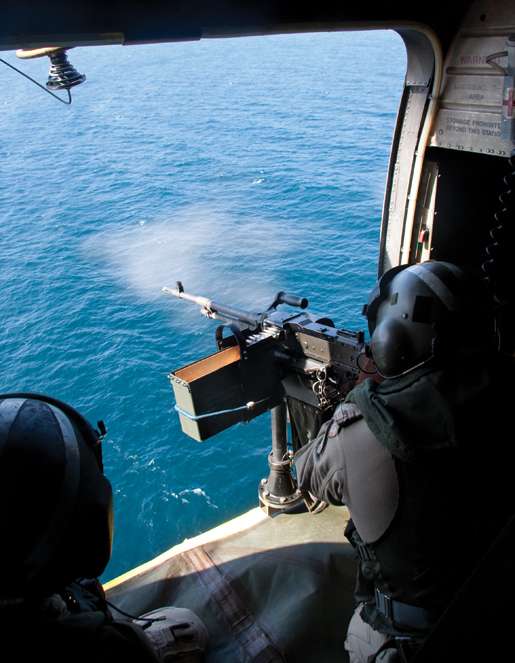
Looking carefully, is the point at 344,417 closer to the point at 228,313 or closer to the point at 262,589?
the point at 262,589

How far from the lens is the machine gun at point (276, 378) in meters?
4.14

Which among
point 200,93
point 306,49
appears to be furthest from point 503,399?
point 306,49

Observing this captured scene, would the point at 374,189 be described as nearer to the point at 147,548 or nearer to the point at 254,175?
the point at 254,175

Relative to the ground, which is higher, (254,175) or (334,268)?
(254,175)

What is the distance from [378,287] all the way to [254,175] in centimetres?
2771

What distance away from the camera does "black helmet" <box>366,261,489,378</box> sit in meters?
2.25

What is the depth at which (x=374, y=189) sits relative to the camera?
24375 mm

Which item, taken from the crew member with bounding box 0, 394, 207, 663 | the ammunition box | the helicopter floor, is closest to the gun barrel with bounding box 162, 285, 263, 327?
the ammunition box

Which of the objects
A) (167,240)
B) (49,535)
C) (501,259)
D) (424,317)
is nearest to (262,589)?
(424,317)

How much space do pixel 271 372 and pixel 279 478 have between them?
3.02ft

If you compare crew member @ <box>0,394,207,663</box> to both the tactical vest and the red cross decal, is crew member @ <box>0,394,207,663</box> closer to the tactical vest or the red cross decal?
the tactical vest

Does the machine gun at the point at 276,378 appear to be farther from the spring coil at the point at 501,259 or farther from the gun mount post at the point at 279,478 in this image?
the spring coil at the point at 501,259

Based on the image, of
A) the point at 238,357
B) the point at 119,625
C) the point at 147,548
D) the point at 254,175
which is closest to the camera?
the point at 119,625

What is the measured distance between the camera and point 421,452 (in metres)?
2.03
